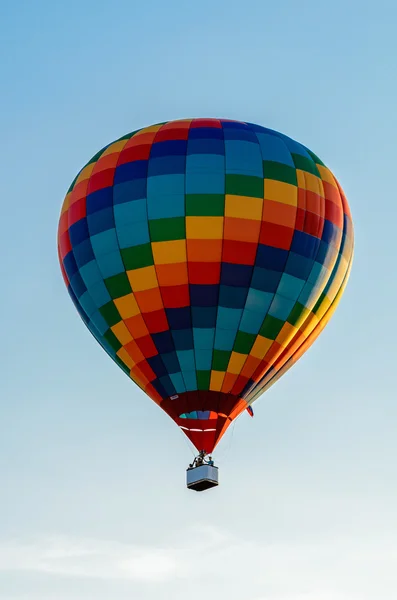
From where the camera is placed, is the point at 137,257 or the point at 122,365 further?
the point at 122,365

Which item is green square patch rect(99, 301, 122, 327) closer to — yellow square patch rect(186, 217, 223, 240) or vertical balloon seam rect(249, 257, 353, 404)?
yellow square patch rect(186, 217, 223, 240)

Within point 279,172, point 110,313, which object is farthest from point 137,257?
point 279,172

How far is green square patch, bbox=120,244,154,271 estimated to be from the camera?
2628cm

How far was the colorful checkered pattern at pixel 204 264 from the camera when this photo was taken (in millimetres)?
26141

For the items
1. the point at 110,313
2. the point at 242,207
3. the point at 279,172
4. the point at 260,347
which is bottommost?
the point at 260,347

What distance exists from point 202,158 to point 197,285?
7.95 ft

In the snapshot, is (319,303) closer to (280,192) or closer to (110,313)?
(280,192)

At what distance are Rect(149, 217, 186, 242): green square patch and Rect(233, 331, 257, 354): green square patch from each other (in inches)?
82.1

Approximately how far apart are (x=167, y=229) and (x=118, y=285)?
1411mm

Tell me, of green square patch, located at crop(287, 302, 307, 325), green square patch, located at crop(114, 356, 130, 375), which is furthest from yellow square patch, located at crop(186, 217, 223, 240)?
green square patch, located at crop(114, 356, 130, 375)

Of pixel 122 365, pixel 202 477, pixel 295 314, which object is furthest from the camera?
pixel 122 365

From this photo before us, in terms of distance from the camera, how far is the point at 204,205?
86.2 ft

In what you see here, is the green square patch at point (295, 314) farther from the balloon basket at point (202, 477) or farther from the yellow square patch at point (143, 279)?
the balloon basket at point (202, 477)

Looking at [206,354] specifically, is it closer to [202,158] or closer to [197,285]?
[197,285]
